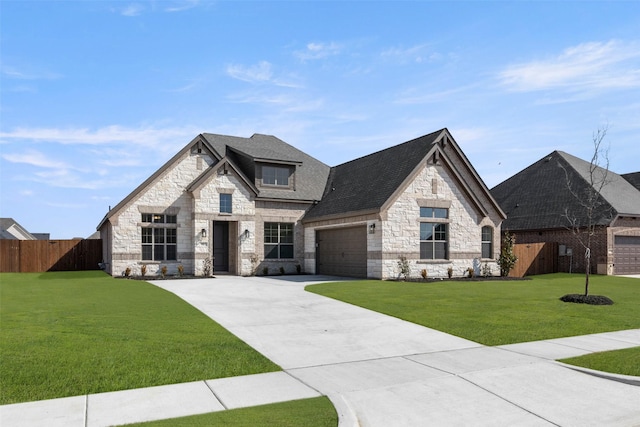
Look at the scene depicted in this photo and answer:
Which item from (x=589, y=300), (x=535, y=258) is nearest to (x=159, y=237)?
(x=589, y=300)

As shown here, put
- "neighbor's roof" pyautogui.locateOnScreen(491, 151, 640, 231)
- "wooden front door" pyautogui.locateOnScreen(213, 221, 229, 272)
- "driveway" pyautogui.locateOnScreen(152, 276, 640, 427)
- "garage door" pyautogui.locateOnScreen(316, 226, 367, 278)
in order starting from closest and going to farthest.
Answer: "driveway" pyautogui.locateOnScreen(152, 276, 640, 427) → "garage door" pyautogui.locateOnScreen(316, 226, 367, 278) → "wooden front door" pyautogui.locateOnScreen(213, 221, 229, 272) → "neighbor's roof" pyautogui.locateOnScreen(491, 151, 640, 231)

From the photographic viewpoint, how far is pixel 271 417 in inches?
220

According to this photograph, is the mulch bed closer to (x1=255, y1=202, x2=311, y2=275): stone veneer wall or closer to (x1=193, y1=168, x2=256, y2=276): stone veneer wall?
(x1=255, y1=202, x2=311, y2=275): stone veneer wall

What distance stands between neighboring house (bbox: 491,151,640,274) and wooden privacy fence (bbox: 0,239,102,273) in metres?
28.8

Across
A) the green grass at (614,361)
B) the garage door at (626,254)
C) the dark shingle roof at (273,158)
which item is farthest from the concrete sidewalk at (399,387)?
the garage door at (626,254)

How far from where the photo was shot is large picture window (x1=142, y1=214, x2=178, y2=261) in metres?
24.6

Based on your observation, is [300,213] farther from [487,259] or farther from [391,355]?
[391,355]

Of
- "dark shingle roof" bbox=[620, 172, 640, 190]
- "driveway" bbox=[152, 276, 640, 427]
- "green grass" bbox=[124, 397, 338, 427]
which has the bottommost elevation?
"driveway" bbox=[152, 276, 640, 427]

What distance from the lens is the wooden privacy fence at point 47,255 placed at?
29219 millimetres

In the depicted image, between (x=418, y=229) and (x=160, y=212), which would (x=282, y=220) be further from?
(x=418, y=229)

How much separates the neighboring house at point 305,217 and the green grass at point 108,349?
36.2 ft

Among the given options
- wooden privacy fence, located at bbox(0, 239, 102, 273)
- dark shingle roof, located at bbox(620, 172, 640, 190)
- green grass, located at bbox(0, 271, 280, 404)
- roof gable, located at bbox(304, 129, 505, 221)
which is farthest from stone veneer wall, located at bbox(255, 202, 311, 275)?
dark shingle roof, located at bbox(620, 172, 640, 190)

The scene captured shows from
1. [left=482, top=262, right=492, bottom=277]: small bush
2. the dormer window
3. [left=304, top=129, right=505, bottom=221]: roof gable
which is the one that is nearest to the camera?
[left=304, top=129, right=505, bottom=221]: roof gable

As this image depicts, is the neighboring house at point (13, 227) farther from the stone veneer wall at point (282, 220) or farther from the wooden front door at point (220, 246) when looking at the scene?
the stone veneer wall at point (282, 220)
